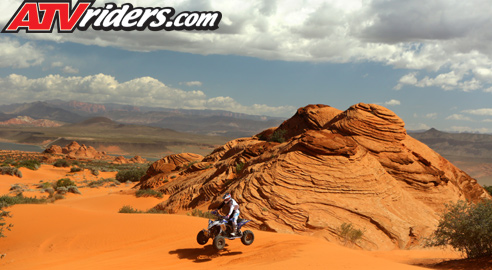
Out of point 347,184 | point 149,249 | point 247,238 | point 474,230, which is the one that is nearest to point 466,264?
point 474,230

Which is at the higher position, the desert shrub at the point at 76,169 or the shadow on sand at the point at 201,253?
the desert shrub at the point at 76,169

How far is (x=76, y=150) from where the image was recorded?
105 m

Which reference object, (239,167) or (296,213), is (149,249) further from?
(239,167)

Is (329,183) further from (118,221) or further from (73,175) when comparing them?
(73,175)

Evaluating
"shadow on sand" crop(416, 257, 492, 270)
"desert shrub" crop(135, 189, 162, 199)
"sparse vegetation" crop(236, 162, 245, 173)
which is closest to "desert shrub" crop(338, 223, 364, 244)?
"shadow on sand" crop(416, 257, 492, 270)

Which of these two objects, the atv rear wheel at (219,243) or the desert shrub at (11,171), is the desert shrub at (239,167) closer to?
the atv rear wheel at (219,243)

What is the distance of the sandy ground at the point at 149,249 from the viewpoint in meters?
11.0

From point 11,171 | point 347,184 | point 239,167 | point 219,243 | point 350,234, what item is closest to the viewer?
point 219,243

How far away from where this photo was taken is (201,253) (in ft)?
40.2

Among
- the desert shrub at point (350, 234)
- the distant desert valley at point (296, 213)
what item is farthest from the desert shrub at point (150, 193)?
the desert shrub at point (350, 234)

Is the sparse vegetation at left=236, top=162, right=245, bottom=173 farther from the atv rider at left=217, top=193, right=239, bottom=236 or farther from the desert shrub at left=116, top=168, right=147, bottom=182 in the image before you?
the desert shrub at left=116, top=168, right=147, bottom=182

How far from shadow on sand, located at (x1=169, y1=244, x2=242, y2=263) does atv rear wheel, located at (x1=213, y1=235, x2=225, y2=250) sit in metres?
0.39

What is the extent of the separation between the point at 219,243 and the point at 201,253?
85 centimetres

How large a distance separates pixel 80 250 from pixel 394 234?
1211cm
